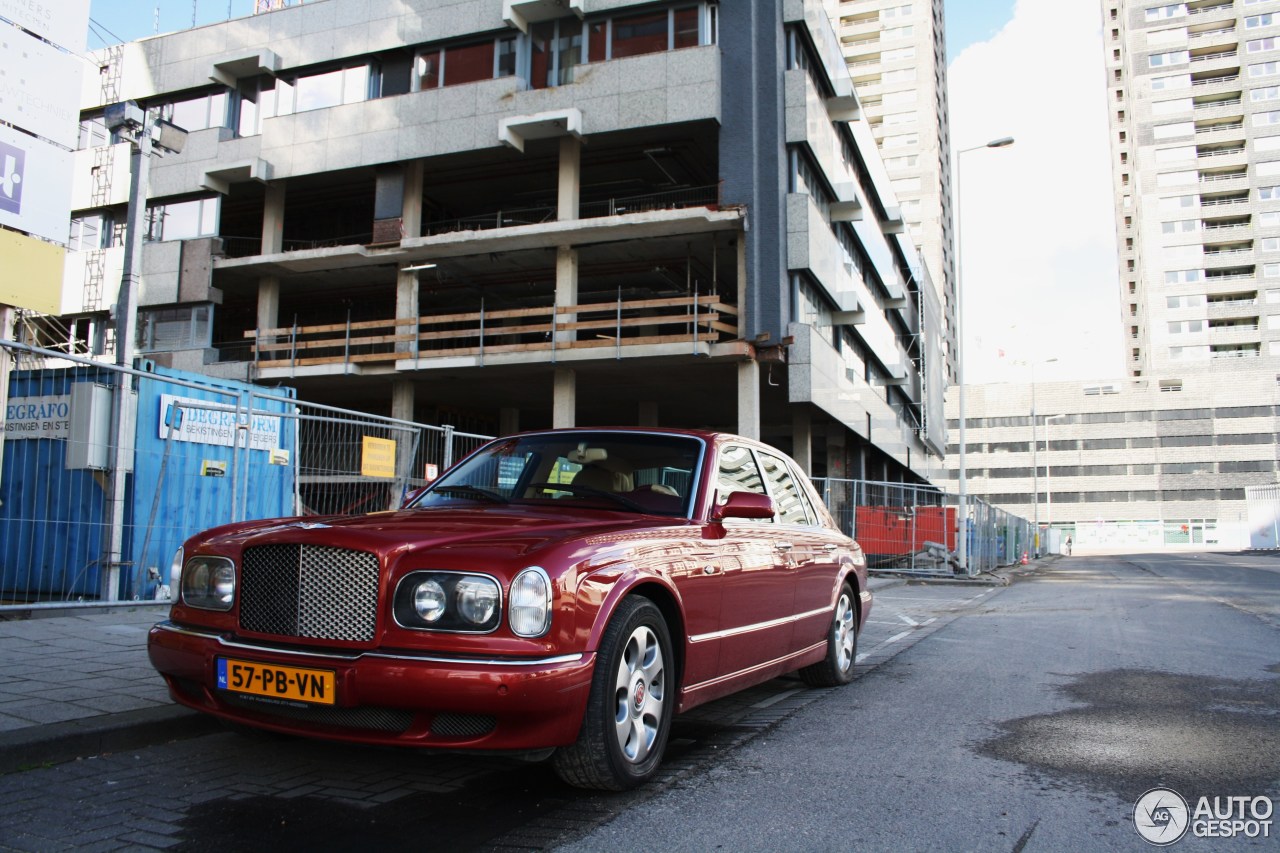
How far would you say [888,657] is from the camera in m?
7.69

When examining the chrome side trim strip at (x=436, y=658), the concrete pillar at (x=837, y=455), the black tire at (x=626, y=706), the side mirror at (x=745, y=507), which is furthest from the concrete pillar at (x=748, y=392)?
the chrome side trim strip at (x=436, y=658)

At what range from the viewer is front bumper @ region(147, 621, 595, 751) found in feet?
10.00

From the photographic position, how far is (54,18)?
40.4 ft

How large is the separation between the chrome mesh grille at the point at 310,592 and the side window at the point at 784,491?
281cm

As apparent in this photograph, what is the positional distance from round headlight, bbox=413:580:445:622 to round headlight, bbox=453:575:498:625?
0.20 ft

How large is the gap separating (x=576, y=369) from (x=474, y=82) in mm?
8702

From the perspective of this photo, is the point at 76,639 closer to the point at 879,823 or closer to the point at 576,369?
the point at 879,823

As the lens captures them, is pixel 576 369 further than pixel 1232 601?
Yes

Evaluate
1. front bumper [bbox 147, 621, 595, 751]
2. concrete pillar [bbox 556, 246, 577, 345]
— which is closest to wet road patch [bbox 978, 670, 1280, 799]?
front bumper [bbox 147, 621, 595, 751]

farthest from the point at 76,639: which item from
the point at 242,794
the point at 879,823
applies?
the point at 879,823

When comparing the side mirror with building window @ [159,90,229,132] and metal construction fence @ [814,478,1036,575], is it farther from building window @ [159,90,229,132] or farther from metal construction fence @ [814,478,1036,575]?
building window @ [159,90,229,132]

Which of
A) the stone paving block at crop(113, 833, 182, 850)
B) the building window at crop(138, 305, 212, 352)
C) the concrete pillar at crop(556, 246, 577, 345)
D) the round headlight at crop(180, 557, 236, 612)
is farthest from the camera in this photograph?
the building window at crop(138, 305, 212, 352)

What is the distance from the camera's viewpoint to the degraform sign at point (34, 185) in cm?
1150

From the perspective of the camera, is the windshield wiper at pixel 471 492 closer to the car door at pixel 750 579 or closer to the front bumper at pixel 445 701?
the car door at pixel 750 579
